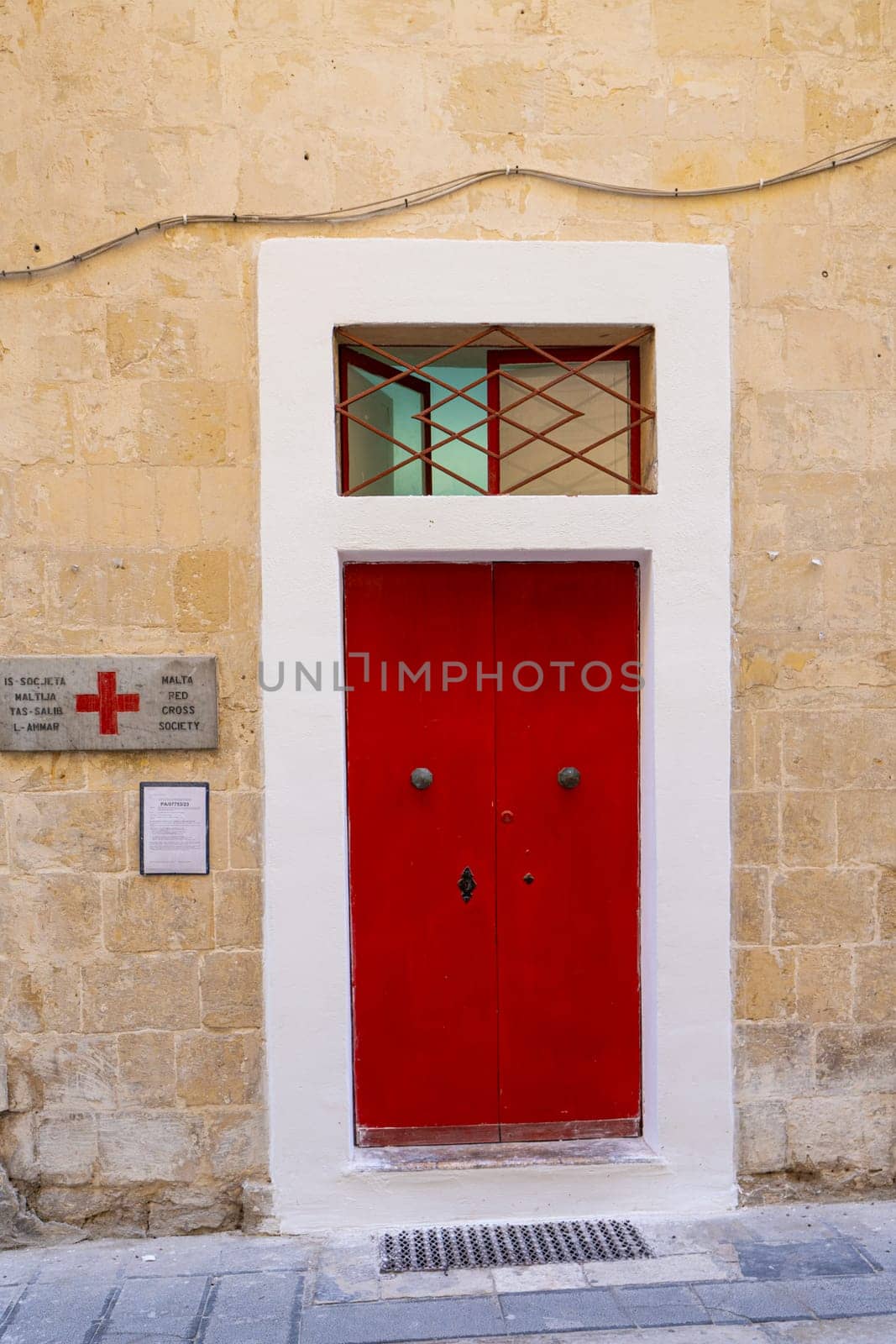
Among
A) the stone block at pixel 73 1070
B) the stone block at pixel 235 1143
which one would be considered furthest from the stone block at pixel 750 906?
the stone block at pixel 73 1070

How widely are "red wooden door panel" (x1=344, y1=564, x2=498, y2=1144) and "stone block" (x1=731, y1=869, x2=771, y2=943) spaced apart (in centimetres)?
98

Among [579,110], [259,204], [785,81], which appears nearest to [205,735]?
[259,204]

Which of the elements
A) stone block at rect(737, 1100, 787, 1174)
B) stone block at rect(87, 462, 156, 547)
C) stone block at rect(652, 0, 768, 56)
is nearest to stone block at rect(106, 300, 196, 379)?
stone block at rect(87, 462, 156, 547)

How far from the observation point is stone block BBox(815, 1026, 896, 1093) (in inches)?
159

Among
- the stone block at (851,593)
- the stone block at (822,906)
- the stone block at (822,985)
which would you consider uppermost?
the stone block at (851,593)

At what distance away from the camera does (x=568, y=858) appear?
4.12 metres

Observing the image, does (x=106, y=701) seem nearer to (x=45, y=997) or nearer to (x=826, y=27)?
(x=45, y=997)

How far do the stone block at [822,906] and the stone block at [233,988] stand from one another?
6.80 feet

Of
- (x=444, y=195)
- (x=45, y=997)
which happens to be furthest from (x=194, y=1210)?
(x=444, y=195)

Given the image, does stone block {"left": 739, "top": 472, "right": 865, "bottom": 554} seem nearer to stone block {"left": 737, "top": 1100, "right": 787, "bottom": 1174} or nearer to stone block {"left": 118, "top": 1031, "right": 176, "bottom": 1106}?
stone block {"left": 737, "top": 1100, "right": 787, "bottom": 1174}

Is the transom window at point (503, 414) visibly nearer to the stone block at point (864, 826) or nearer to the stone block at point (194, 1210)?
the stone block at point (864, 826)

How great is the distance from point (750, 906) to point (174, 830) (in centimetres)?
231

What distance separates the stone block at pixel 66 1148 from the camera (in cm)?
388

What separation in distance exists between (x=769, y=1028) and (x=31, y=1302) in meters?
2.88
